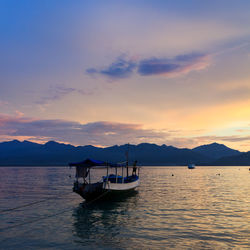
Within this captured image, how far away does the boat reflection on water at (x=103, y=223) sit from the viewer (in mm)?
21016

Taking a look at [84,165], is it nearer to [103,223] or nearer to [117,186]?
[117,186]

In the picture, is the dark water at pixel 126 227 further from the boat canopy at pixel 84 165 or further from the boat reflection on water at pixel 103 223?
the boat canopy at pixel 84 165

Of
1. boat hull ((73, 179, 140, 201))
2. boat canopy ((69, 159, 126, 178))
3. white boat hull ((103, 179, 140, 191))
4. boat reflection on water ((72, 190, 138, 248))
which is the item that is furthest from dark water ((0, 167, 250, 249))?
boat canopy ((69, 159, 126, 178))

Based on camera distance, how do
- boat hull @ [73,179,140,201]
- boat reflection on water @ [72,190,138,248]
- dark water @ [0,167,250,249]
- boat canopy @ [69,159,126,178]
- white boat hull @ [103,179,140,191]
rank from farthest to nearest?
white boat hull @ [103,179,140,191] < boat hull @ [73,179,140,201] < boat canopy @ [69,159,126,178] < boat reflection on water @ [72,190,138,248] < dark water @ [0,167,250,249]

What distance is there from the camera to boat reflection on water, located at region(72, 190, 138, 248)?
68.9 ft

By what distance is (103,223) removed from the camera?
27.1 m

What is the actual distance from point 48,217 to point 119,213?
834 cm

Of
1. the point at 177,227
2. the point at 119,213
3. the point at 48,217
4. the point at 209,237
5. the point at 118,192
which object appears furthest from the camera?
the point at 118,192

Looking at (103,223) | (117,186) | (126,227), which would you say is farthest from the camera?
(117,186)

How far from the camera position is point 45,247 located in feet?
63.6

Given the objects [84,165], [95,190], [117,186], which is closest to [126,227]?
[95,190]

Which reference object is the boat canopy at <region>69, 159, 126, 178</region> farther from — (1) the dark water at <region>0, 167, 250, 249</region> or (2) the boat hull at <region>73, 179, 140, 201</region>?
(1) the dark water at <region>0, 167, 250, 249</region>

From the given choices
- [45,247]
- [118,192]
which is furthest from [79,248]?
[118,192]

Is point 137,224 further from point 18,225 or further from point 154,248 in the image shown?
point 18,225
